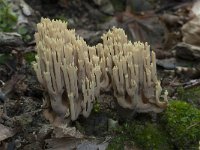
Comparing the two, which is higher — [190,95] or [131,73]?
[131,73]

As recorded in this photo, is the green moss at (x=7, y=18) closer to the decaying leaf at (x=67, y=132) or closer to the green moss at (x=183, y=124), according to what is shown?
the decaying leaf at (x=67, y=132)

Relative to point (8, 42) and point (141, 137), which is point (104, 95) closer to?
point (141, 137)

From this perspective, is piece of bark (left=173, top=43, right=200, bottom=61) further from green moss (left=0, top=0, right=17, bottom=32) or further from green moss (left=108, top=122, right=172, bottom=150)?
green moss (left=0, top=0, right=17, bottom=32)

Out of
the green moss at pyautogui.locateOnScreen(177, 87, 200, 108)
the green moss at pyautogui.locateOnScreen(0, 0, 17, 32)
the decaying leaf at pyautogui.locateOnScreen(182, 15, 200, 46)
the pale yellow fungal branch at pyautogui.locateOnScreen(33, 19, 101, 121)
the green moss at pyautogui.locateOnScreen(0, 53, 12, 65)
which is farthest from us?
the decaying leaf at pyautogui.locateOnScreen(182, 15, 200, 46)

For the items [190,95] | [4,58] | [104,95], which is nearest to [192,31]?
[190,95]

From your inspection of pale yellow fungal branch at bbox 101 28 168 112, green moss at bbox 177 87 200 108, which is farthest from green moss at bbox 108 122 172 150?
green moss at bbox 177 87 200 108

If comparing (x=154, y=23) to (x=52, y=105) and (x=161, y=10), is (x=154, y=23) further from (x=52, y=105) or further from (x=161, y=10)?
(x=52, y=105)

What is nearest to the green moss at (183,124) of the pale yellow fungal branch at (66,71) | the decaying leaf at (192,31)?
the pale yellow fungal branch at (66,71)
